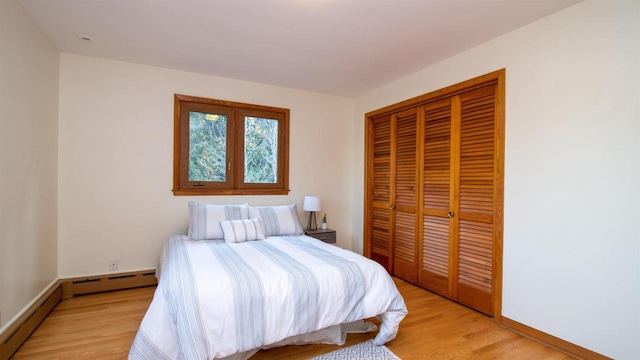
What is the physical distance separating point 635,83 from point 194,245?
11.2ft

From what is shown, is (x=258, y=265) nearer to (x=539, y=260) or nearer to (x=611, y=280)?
(x=539, y=260)

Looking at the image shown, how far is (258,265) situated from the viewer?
2.14 metres

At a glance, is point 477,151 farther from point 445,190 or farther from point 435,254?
point 435,254

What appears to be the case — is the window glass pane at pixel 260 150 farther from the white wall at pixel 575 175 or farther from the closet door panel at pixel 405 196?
the white wall at pixel 575 175

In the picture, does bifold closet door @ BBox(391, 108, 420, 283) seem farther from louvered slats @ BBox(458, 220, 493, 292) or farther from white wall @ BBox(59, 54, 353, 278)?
white wall @ BBox(59, 54, 353, 278)

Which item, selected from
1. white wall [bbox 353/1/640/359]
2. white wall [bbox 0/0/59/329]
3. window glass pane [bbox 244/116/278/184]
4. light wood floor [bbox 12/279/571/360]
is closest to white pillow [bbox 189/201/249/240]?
window glass pane [bbox 244/116/278/184]

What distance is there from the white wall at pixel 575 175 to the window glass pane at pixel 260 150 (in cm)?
258

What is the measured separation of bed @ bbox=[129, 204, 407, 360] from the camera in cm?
163

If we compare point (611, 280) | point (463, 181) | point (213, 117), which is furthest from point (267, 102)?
point (611, 280)

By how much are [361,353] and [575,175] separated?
75.6 inches

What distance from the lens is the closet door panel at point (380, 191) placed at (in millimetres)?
3902

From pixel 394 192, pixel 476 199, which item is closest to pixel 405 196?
pixel 394 192

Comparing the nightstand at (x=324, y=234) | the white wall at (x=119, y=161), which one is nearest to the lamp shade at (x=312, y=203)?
the nightstand at (x=324, y=234)

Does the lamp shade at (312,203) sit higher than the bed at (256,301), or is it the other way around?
the lamp shade at (312,203)
